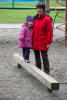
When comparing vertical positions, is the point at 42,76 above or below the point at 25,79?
above

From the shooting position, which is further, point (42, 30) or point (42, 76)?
point (42, 30)

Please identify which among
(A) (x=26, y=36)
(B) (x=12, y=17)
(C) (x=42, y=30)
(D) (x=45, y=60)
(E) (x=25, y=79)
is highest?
(C) (x=42, y=30)

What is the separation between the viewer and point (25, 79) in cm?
668

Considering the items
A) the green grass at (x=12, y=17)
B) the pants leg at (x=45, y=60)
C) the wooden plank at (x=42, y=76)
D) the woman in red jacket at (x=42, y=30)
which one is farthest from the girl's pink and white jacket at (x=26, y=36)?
the green grass at (x=12, y=17)

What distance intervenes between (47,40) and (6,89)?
121 cm

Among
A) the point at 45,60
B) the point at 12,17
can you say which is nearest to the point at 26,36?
the point at 45,60

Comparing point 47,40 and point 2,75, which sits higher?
point 47,40

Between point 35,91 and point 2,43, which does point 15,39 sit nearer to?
point 2,43

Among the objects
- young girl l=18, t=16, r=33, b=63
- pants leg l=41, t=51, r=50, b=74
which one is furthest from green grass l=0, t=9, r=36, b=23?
pants leg l=41, t=51, r=50, b=74

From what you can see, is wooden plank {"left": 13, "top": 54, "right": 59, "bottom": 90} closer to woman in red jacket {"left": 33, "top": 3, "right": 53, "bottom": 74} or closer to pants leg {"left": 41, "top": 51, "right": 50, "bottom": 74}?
pants leg {"left": 41, "top": 51, "right": 50, "bottom": 74}

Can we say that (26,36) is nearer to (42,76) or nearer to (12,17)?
(42,76)

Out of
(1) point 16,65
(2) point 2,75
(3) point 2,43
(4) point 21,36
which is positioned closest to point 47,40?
(4) point 21,36

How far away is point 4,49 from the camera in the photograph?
10.3 metres

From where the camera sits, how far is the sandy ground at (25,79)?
5.63 metres
